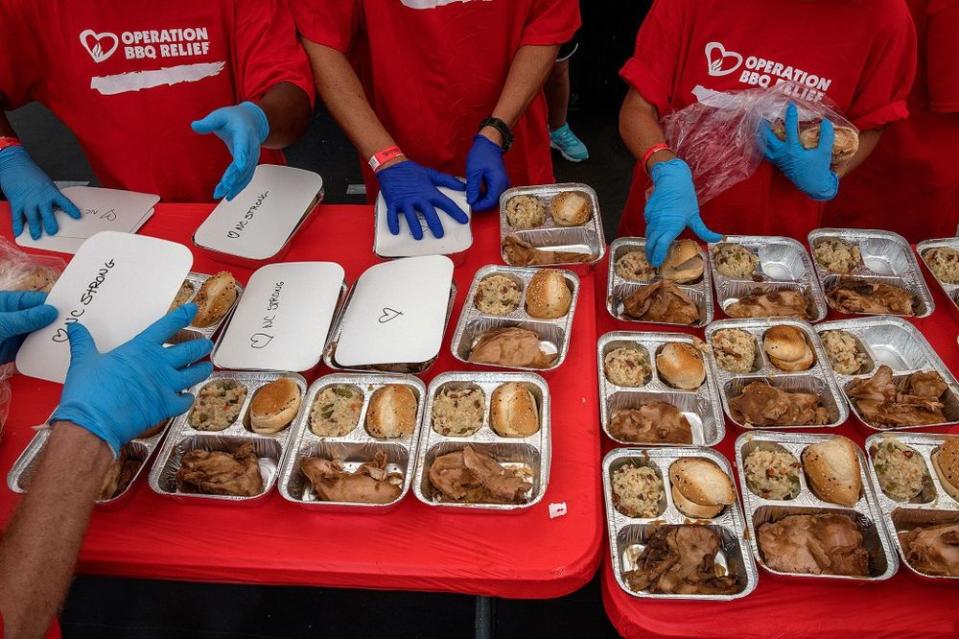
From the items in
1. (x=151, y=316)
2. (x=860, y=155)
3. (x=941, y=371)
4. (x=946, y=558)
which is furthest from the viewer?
(x=860, y=155)

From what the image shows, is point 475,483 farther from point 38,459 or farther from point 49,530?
point 38,459

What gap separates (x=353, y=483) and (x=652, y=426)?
42.8 inches

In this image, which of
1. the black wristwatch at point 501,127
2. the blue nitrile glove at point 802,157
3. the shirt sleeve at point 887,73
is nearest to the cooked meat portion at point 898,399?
the blue nitrile glove at point 802,157

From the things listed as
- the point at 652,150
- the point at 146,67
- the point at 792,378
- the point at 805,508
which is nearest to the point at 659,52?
the point at 652,150

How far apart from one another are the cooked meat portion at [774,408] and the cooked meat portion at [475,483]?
872 millimetres

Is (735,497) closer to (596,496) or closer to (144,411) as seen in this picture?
(596,496)

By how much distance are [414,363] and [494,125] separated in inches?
63.1

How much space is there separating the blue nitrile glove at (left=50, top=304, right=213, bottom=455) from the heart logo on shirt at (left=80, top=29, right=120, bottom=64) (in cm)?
168

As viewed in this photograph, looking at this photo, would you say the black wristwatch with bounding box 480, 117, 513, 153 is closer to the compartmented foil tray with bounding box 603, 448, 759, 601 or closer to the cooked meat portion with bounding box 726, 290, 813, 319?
the cooked meat portion with bounding box 726, 290, 813, 319

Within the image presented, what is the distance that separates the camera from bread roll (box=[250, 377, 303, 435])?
2.07m

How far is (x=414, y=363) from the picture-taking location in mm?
2145

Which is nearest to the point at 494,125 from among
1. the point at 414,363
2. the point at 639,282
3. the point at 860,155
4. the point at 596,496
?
the point at 639,282

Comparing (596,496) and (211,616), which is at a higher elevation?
(596,496)

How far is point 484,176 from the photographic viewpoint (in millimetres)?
2926
